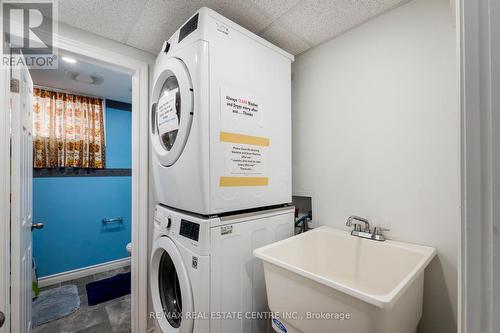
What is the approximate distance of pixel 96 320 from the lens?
1887mm

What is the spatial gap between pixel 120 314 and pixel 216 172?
193cm

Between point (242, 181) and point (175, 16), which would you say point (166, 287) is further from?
point (175, 16)

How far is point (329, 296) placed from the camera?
2.55 feet

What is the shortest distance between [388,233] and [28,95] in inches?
97.8

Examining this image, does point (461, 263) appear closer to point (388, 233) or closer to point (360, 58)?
point (388, 233)

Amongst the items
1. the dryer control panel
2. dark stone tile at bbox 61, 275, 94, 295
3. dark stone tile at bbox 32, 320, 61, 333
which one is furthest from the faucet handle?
dark stone tile at bbox 61, 275, 94, 295

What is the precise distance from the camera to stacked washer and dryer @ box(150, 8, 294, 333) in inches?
40.1

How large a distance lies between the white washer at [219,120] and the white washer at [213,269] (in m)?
0.09

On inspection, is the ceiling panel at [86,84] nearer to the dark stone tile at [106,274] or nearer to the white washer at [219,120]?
the white washer at [219,120]

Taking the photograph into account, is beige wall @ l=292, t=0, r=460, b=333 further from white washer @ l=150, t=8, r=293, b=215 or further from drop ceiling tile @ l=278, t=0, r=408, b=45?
white washer @ l=150, t=8, r=293, b=215

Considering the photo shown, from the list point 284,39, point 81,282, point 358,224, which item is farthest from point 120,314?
point 284,39

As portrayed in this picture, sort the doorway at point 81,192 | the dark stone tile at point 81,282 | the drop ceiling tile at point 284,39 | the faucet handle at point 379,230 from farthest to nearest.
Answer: the dark stone tile at point 81,282
the doorway at point 81,192
the drop ceiling tile at point 284,39
the faucet handle at point 379,230

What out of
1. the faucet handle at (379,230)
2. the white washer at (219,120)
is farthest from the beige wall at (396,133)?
the white washer at (219,120)

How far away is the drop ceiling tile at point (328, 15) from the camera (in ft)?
3.83
